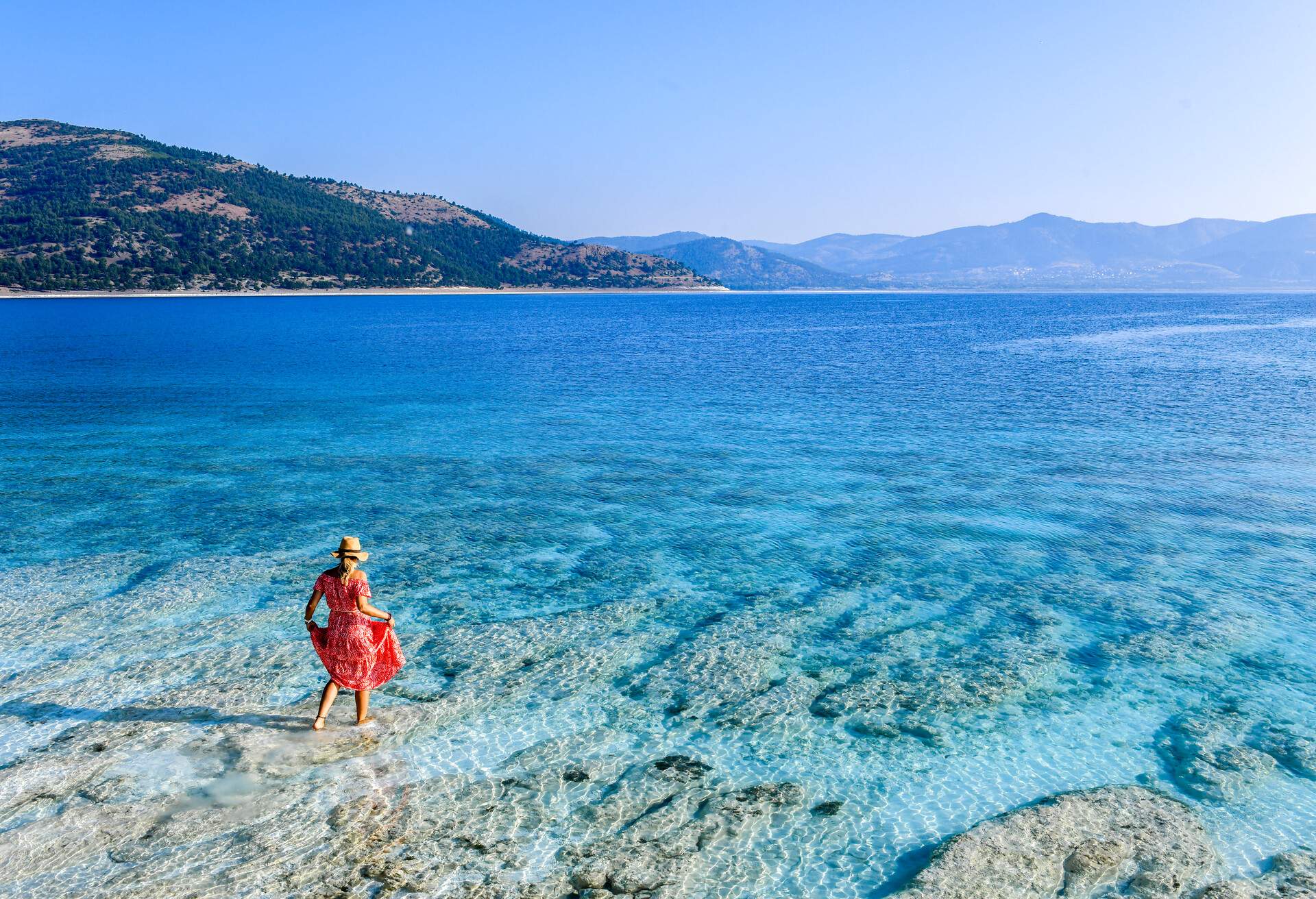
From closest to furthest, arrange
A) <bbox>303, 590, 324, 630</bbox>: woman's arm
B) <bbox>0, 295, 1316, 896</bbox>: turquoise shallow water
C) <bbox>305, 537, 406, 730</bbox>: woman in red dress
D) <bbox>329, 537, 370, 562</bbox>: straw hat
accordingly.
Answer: <bbox>0, 295, 1316, 896</bbox>: turquoise shallow water
<bbox>329, 537, 370, 562</bbox>: straw hat
<bbox>305, 537, 406, 730</bbox>: woman in red dress
<bbox>303, 590, 324, 630</bbox>: woman's arm

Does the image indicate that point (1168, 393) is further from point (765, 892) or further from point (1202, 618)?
point (765, 892)

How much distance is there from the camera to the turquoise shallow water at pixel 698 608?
29.7ft

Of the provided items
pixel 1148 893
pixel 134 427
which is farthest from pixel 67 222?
pixel 1148 893

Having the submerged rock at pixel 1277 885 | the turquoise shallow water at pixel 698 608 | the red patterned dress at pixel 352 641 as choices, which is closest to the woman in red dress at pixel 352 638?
the red patterned dress at pixel 352 641

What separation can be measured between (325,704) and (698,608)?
6.31 meters

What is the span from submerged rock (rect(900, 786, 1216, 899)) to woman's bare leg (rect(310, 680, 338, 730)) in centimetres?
668

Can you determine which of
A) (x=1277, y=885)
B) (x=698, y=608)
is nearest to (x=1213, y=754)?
(x=1277, y=885)

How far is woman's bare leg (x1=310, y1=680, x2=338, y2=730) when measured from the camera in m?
10.0

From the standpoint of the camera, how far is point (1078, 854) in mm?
7930

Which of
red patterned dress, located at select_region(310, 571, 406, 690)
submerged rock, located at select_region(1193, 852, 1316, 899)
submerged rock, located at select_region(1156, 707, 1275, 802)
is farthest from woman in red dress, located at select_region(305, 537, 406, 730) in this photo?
submerged rock, located at select_region(1156, 707, 1275, 802)

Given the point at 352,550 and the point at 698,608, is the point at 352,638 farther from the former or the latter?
the point at 698,608

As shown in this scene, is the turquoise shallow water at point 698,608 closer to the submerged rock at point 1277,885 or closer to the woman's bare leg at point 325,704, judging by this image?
the submerged rock at point 1277,885

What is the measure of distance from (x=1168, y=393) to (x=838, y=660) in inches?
1415

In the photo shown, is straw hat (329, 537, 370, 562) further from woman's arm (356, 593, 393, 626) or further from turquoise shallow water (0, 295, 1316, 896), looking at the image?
turquoise shallow water (0, 295, 1316, 896)
